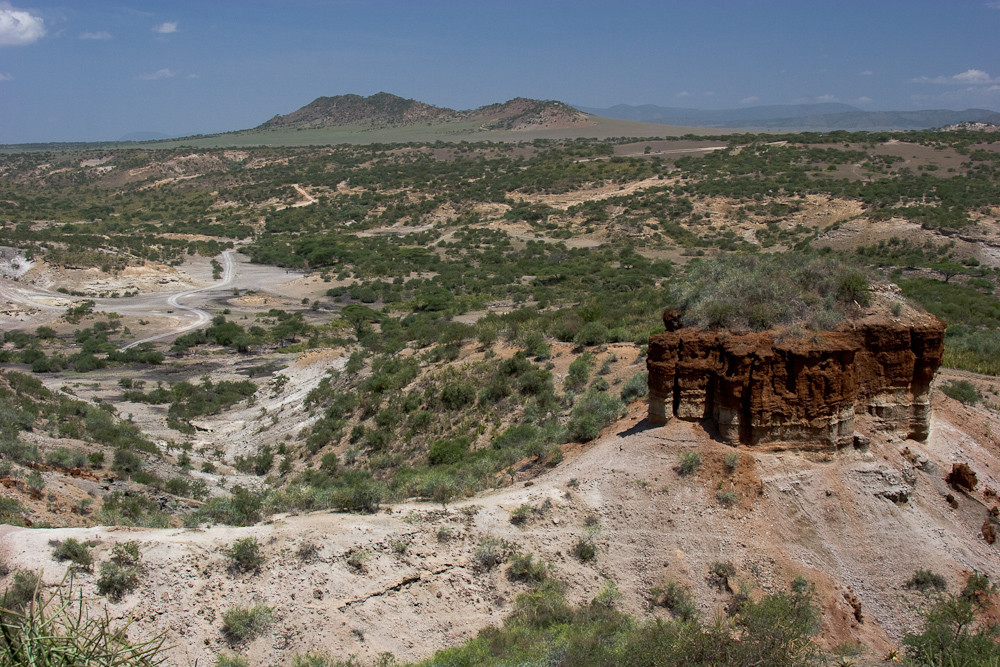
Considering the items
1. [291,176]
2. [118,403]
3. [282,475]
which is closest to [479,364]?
[282,475]

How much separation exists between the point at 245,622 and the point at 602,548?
3985 mm

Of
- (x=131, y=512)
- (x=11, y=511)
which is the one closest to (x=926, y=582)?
(x=131, y=512)

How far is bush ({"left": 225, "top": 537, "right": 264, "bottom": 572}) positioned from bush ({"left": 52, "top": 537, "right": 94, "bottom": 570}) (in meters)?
1.32

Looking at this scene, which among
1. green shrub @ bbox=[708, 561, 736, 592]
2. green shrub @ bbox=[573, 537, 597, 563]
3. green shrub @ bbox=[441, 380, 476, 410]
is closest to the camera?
green shrub @ bbox=[708, 561, 736, 592]

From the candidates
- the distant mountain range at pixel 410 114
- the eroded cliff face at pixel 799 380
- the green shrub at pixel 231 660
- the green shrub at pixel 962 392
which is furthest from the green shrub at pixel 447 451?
the distant mountain range at pixel 410 114

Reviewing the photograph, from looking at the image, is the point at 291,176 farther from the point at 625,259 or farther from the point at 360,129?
the point at 360,129

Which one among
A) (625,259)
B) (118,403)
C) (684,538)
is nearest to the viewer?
(684,538)

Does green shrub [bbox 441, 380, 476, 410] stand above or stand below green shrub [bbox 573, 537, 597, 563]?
below

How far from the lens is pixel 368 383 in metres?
19.2

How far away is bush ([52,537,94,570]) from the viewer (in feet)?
23.0

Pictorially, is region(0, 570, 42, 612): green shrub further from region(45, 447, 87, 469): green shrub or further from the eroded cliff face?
region(45, 447, 87, 469): green shrub

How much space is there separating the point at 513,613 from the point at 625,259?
3633cm

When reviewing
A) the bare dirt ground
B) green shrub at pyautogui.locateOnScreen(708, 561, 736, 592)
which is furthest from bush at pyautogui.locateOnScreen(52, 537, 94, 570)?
green shrub at pyautogui.locateOnScreen(708, 561, 736, 592)

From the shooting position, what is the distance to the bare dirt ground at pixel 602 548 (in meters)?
7.07
